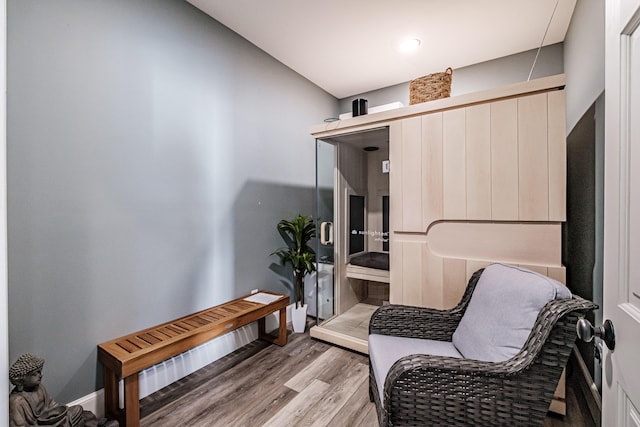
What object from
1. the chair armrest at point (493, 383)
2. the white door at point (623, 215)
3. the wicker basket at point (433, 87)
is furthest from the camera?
the wicker basket at point (433, 87)

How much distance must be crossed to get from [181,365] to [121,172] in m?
1.42

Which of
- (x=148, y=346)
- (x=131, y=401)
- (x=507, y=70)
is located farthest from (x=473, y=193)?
(x=131, y=401)

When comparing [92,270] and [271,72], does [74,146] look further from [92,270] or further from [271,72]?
[271,72]

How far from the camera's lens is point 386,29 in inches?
96.3

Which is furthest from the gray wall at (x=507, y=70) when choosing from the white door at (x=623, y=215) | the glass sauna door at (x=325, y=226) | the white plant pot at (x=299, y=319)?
the white plant pot at (x=299, y=319)

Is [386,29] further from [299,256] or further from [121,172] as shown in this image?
[121,172]

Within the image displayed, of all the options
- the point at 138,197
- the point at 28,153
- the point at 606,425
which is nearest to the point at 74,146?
the point at 28,153

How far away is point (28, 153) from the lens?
1.44m

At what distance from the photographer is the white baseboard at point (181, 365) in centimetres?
169

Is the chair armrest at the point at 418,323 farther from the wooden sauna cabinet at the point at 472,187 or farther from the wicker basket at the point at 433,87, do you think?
the wicker basket at the point at 433,87

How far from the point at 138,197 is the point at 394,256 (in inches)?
73.5

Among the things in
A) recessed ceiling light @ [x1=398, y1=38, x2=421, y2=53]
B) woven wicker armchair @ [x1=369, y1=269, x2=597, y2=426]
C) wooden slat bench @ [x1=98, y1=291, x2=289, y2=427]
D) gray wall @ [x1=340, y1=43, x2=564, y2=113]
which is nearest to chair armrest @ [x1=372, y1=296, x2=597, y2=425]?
woven wicker armchair @ [x1=369, y1=269, x2=597, y2=426]

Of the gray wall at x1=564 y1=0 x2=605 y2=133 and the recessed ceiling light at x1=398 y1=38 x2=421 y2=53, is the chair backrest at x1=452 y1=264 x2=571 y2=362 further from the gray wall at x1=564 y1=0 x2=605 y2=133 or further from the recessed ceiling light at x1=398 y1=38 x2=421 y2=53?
the recessed ceiling light at x1=398 y1=38 x2=421 y2=53

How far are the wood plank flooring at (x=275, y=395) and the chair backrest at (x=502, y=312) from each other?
753mm
